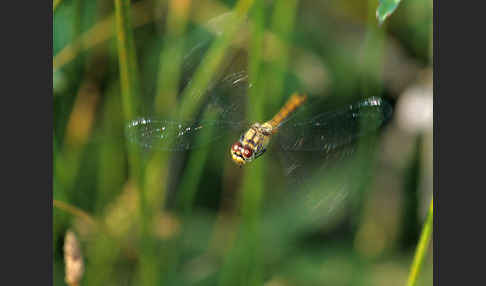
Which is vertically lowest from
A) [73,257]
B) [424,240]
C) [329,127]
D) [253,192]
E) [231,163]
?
[424,240]

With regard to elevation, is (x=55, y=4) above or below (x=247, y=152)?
above

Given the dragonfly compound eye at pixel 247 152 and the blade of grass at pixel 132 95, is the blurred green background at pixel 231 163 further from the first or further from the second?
the dragonfly compound eye at pixel 247 152

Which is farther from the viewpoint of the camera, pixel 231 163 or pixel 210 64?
pixel 231 163

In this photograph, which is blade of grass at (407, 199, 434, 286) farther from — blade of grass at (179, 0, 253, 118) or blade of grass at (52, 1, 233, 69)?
blade of grass at (52, 1, 233, 69)

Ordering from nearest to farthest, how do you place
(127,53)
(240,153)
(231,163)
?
(127,53), (240,153), (231,163)

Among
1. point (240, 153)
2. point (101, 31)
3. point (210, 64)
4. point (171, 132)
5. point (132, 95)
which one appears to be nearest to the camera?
point (132, 95)

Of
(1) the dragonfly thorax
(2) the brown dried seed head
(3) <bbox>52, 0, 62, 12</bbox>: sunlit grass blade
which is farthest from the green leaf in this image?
(3) <bbox>52, 0, 62, 12</bbox>: sunlit grass blade

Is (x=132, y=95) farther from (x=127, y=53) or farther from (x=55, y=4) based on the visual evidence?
(x=55, y=4)

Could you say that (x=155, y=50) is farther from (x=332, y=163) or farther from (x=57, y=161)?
(x=332, y=163)

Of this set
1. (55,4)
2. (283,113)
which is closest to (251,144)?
(283,113)
